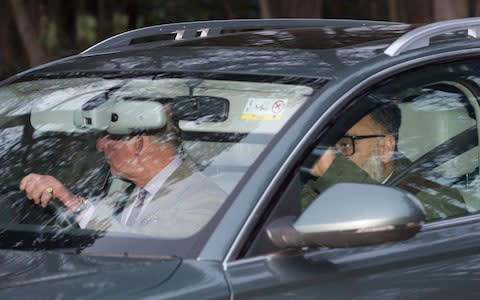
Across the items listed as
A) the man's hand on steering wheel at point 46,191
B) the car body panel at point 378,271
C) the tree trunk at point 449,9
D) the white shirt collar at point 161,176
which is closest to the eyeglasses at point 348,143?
the car body panel at point 378,271

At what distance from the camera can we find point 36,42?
701 inches

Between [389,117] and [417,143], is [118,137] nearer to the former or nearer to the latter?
[389,117]

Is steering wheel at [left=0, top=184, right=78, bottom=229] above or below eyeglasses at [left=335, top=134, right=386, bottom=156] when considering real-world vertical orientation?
below

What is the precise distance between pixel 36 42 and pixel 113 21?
1386 cm

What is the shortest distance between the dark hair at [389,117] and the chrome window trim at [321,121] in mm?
123

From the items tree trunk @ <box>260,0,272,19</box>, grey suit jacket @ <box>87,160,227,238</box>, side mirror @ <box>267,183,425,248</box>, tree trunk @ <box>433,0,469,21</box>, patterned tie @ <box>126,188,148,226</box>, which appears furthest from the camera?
tree trunk @ <box>260,0,272,19</box>

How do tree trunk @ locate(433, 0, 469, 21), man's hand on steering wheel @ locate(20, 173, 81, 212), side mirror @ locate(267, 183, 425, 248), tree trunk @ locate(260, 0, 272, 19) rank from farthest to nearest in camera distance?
1. tree trunk @ locate(260, 0, 272, 19)
2. tree trunk @ locate(433, 0, 469, 21)
3. man's hand on steering wheel @ locate(20, 173, 81, 212)
4. side mirror @ locate(267, 183, 425, 248)

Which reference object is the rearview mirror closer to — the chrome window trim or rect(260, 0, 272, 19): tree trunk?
the chrome window trim

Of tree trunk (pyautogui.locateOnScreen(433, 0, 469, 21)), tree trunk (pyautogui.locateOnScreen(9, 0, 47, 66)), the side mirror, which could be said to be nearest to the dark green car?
the side mirror

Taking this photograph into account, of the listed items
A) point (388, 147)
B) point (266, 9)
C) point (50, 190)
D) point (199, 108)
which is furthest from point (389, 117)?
point (266, 9)

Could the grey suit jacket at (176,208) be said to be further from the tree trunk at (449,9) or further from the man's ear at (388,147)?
the tree trunk at (449,9)

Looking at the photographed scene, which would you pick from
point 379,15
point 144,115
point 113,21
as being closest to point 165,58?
point 144,115

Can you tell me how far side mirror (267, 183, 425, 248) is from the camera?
115 inches

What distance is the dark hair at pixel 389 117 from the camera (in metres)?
3.55
